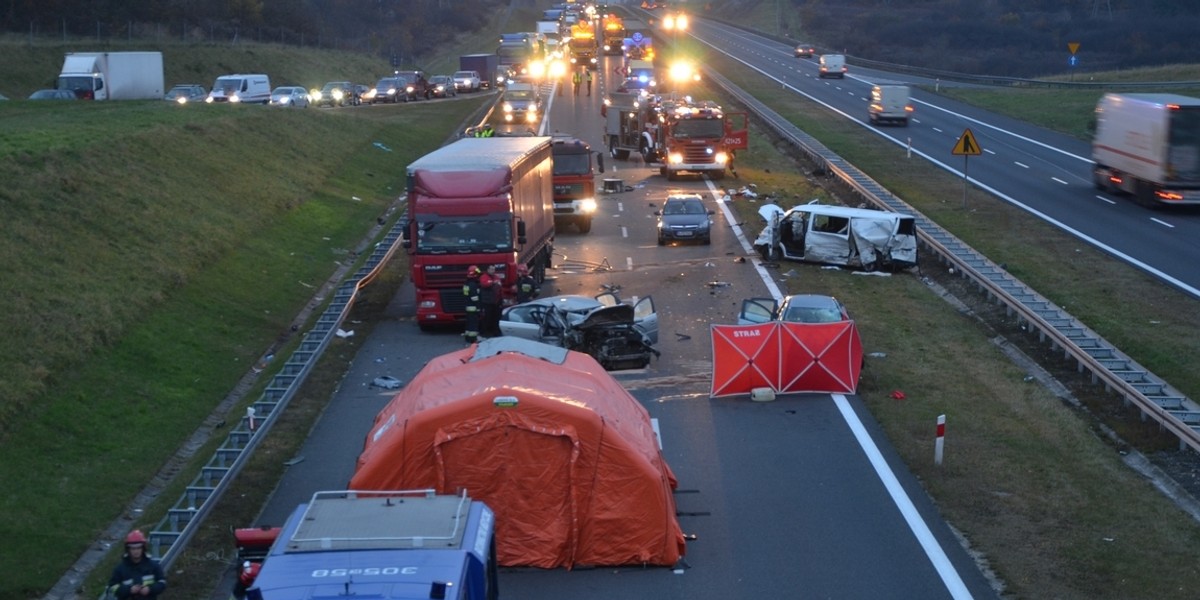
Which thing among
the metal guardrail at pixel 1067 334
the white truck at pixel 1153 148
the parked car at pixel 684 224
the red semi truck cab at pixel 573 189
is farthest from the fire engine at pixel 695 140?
the white truck at pixel 1153 148

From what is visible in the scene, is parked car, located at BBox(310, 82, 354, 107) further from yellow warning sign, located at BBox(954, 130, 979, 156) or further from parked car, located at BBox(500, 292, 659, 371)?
parked car, located at BBox(500, 292, 659, 371)

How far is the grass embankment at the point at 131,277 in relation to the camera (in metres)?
18.3

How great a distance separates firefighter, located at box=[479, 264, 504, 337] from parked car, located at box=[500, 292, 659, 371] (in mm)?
1221

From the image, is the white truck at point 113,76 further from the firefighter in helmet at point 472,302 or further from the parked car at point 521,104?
the firefighter in helmet at point 472,302

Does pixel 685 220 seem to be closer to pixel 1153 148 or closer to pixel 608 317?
pixel 608 317

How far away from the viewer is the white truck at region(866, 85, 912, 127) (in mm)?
68688

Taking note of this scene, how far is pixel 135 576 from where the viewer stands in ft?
38.1

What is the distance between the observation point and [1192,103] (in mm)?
42156

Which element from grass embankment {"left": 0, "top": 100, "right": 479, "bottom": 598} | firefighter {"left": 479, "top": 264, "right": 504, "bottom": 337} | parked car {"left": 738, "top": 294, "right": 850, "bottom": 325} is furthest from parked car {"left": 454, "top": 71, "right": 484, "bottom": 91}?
parked car {"left": 738, "top": 294, "right": 850, "bottom": 325}

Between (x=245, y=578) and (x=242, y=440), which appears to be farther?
(x=242, y=440)

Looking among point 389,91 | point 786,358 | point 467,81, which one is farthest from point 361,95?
point 786,358

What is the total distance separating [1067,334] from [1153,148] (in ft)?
64.9

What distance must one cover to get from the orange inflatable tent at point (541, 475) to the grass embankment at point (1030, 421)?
398cm

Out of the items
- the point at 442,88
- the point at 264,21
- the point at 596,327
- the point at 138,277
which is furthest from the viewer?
the point at 264,21
